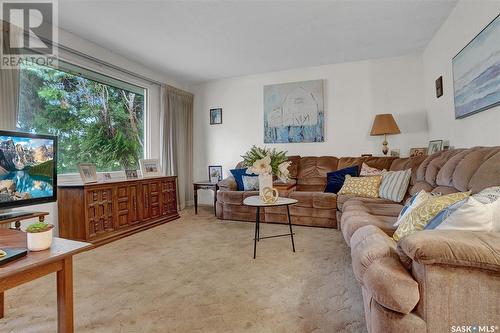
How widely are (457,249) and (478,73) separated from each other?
2160 mm

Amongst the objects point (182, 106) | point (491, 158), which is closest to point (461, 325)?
point (491, 158)

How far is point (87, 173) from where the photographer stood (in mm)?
3084

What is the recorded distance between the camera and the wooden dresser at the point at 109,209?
2.85 metres

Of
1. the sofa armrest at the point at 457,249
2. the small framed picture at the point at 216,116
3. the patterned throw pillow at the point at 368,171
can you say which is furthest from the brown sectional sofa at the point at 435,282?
the small framed picture at the point at 216,116

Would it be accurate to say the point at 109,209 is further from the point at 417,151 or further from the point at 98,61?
the point at 417,151

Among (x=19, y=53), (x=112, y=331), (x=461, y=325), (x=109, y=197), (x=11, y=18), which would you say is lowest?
(x=112, y=331)

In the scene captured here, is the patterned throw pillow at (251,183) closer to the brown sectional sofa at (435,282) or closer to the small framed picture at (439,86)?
the small framed picture at (439,86)

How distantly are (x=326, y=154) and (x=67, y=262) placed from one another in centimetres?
386

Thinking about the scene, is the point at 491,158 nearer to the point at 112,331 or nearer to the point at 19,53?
the point at 112,331

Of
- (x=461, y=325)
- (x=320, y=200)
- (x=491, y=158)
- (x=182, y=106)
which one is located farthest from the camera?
(x=182, y=106)

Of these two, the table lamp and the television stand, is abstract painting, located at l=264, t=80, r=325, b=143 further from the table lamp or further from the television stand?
the television stand

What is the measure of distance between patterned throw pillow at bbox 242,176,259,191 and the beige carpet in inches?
47.0

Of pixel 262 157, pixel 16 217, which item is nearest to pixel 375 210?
pixel 262 157

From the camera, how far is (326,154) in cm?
438
